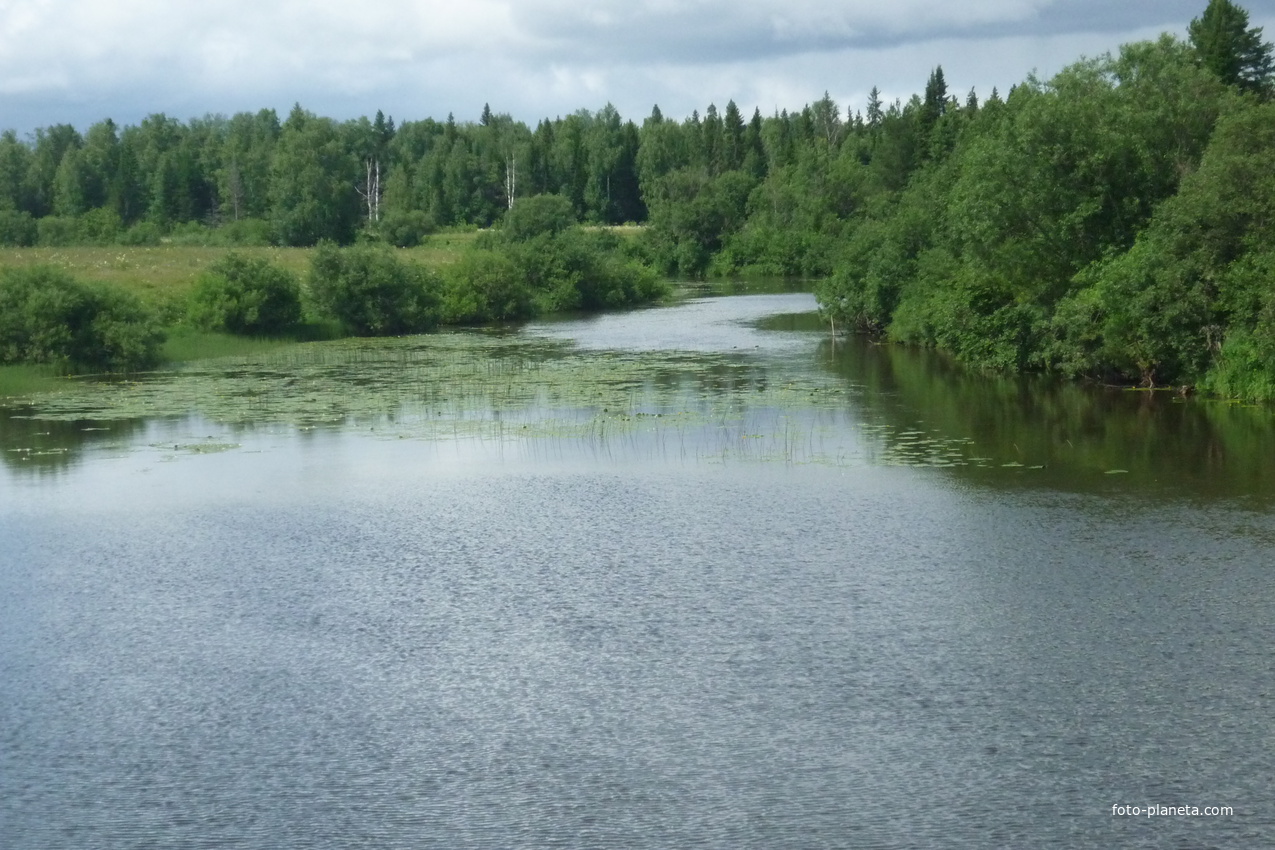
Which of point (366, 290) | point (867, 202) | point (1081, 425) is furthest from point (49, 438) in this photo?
point (867, 202)

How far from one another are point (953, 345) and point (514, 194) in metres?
90.8

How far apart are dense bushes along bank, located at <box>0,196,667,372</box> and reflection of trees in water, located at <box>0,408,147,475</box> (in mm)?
7596

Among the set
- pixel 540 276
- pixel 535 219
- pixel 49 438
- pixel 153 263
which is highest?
pixel 535 219

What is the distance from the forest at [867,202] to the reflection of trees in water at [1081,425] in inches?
60.2

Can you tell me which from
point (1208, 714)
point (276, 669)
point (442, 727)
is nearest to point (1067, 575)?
point (1208, 714)

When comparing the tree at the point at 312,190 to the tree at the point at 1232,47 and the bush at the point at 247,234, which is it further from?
the tree at the point at 1232,47

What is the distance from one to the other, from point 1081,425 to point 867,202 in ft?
141

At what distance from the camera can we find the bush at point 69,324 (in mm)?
38656

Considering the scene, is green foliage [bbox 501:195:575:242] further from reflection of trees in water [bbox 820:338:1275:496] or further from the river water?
the river water

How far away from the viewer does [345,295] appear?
53500 millimetres

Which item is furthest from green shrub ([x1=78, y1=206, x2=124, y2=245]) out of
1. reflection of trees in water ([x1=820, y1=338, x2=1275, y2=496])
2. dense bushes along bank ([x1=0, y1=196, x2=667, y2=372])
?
reflection of trees in water ([x1=820, y1=338, x2=1275, y2=496])

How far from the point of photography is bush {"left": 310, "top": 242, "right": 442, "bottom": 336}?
53531 millimetres

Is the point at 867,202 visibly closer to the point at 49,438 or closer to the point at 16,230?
the point at 49,438

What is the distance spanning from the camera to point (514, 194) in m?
128
